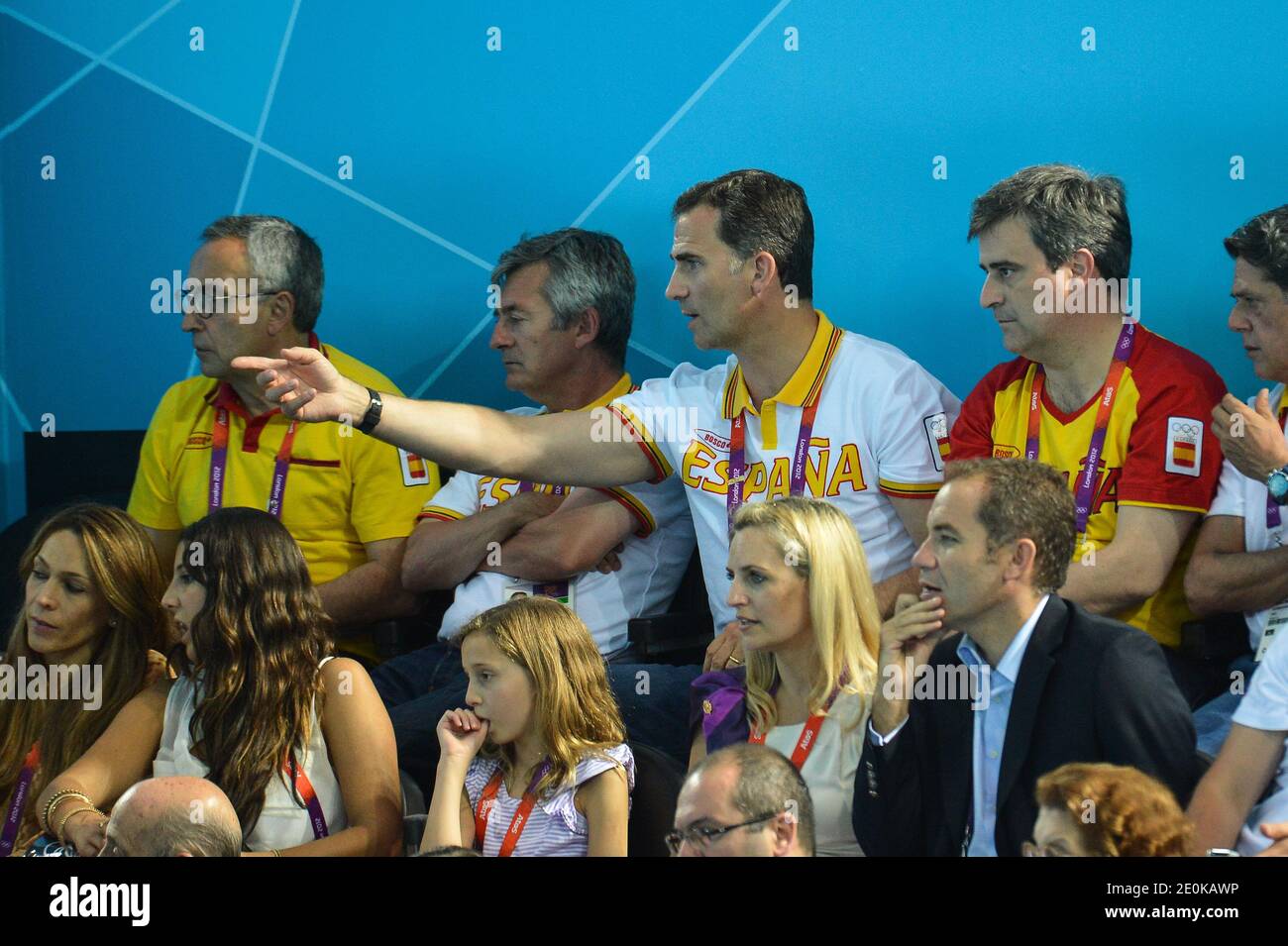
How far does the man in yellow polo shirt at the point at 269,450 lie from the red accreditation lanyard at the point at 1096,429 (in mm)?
1573

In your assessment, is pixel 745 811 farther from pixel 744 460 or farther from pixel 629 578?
pixel 629 578

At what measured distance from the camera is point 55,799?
3168 mm

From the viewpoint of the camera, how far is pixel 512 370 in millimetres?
4184

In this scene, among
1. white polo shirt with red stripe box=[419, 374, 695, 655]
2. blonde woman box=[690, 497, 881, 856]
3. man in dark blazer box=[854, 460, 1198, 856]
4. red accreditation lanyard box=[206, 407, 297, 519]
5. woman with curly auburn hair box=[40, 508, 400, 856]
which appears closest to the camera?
man in dark blazer box=[854, 460, 1198, 856]

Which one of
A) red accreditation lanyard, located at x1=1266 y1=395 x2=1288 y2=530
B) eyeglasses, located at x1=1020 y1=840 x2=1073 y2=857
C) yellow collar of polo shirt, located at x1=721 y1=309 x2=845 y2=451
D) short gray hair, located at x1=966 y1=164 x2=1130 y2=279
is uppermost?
short gray hair, located at x1=966 y1=164 x2=1130 y2=279

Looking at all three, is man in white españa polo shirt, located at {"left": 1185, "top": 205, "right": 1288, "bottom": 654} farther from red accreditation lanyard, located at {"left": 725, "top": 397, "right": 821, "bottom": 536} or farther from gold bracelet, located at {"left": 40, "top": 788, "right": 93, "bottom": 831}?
gold bracelet, located at {"left": 40, "top": 788, "right": 93, "bottom": 831}

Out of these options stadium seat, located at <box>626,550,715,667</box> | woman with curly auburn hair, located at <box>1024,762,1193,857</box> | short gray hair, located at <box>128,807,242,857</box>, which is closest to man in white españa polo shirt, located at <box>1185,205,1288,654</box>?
woman with curly auburn hair, located at <box>1024,762,1193,857</box>

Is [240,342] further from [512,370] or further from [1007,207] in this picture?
[1007,207]

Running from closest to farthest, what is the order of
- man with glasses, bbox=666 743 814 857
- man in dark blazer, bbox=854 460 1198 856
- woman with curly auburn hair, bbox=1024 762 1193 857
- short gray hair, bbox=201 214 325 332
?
woman with curly auburn hair, bbox=1024 762 1193 857, man with glasses, bbox=666 743 814 857, man in dark blazer, bbox=854 460 1198 856, short gray hair, bbox=201 214 325 332

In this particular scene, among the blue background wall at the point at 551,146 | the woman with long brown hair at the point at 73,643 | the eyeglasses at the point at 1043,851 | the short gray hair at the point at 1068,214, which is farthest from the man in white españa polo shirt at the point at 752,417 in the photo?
the eyeglasses at the point at 1043,851

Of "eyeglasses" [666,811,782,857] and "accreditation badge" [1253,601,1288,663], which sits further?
"accreditation badge" [1253,601,1288,663]

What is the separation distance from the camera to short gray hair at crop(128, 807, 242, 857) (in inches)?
104

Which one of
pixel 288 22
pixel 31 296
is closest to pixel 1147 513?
pixel 288 22

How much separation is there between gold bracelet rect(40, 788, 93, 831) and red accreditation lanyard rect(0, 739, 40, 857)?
184 mm
